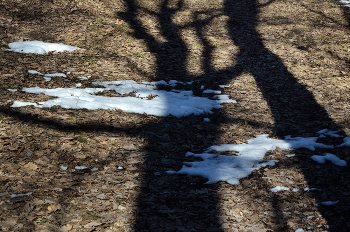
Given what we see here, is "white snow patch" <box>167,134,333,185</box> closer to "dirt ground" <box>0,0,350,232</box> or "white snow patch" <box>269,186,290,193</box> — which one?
"dirt ground" <box>0,0,350,232</box>

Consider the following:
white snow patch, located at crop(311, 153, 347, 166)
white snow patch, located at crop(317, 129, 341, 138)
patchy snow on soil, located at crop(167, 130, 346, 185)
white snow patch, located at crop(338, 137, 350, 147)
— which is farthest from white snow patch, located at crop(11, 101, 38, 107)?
A: white snow patch, located at crop(338, 137, 350, 147)

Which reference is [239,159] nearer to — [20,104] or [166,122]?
[166,122]

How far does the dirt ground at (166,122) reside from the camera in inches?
143

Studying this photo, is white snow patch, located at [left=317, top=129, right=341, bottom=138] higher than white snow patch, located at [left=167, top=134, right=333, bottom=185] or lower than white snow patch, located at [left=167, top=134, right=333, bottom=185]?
higher

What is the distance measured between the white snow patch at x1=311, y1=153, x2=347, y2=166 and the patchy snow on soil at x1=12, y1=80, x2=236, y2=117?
2455 mm

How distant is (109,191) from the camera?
3953 mm

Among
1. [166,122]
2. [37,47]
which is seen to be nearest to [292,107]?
[166,122]

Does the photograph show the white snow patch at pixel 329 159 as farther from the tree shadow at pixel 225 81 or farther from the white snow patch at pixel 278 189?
the white snow patch at pixel 278 189

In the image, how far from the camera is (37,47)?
26.5 ft

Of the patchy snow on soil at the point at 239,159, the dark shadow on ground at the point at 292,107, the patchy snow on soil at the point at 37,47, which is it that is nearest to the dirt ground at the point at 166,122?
the dark shadow on ground at the point at 292,107

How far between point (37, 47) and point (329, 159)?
25.4 feet

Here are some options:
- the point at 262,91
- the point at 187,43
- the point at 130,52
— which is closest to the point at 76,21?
the point at 130,52

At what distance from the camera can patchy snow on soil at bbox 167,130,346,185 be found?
4.46 meters

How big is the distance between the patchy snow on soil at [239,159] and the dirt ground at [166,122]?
5.4 inches
